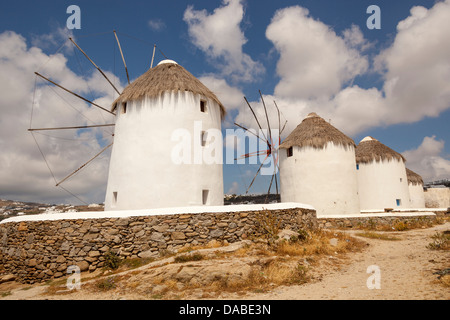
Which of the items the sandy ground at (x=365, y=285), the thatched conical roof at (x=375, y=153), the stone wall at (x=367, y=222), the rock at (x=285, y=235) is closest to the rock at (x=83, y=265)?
the sandy ground at (x=365, y=285)

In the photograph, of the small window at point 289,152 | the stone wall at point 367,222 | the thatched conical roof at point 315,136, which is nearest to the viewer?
the stone wall at point 367,222

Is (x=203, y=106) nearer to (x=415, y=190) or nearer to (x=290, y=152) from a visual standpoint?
(x=290, y=152)

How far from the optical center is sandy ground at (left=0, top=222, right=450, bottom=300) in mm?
5312

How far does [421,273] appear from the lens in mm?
6480

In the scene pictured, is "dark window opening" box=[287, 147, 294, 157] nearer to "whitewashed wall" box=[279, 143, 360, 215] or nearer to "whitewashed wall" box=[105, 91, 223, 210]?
"whitewashed wall" box=[279, 143, 360, 215]

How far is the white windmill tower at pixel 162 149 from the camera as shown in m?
11.8

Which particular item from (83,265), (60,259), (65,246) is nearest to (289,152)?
(83,265)

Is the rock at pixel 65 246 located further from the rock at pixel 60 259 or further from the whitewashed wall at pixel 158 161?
the whitewashed wall at pixel 158 161

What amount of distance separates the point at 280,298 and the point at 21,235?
8.87 metres

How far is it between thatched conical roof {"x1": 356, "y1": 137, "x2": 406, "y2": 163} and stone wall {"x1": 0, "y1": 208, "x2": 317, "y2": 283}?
1802cm

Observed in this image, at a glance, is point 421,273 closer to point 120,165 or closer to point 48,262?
point 48,262

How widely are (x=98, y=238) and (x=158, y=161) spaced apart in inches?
158

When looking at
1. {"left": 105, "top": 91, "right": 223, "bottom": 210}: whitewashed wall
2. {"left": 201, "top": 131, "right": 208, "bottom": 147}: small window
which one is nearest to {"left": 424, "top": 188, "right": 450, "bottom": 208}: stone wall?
{"left": 105, "top": 91, "right": 223, "bottom": 210}: whitewashed wall

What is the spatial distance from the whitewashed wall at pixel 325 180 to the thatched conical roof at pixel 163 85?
7.57m
